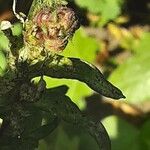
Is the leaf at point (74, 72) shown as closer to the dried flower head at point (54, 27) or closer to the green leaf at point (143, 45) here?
the dried flower head at point (54, 27)

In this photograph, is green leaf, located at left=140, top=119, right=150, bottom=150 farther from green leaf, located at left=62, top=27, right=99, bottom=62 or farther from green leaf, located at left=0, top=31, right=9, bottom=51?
green leaf, located at left=0, top=31, right=9, bottom=51

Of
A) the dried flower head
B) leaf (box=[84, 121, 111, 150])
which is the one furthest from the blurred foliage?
the dried flower head

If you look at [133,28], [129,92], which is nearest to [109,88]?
[129,92]

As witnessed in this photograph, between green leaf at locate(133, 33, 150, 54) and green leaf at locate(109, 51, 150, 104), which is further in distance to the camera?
green leaf at locate(133, 33, 150, 54)

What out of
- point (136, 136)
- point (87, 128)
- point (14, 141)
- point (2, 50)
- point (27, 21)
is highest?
point (27, 21)

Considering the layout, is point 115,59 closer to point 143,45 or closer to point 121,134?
point 143,45

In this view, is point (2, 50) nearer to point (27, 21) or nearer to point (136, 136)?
point (27, 21)

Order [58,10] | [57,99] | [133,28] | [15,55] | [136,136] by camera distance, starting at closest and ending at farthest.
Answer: [58,10] → [15,55] → [57,99] → [136,136] → [133,28]
